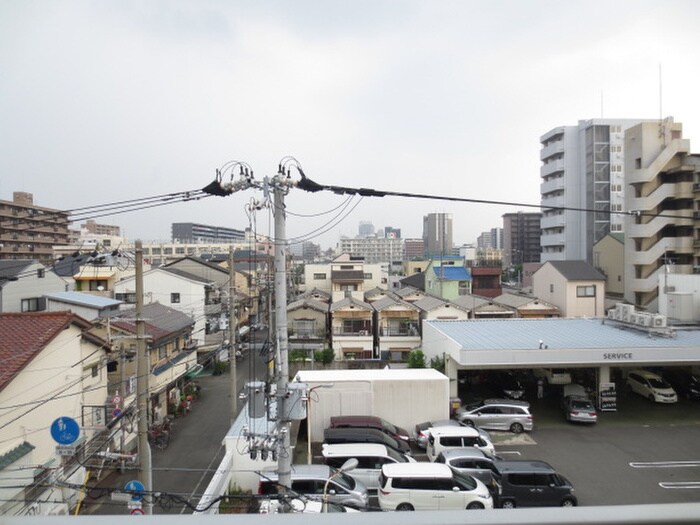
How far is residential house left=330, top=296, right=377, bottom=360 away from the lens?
19.1 meters

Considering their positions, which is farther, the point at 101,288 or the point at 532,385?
the point at 101,288

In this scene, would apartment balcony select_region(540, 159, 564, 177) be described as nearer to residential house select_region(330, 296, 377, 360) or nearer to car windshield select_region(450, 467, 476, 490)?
residential house select_region(330, 296, 377, 360)

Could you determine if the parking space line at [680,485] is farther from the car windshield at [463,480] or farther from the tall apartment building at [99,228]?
the tall apartment building at [99,228]

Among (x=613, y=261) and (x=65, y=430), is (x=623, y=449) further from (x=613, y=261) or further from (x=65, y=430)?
(x=613, y=261)

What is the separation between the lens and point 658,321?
13.9 meters

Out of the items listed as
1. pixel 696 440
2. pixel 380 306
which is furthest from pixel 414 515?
pixel 380 306

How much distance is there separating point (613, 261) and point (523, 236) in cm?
3730

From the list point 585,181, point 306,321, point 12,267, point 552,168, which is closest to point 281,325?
point 12,267

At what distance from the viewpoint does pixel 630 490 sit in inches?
336

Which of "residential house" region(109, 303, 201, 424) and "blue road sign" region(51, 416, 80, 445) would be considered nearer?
"blue road sign" region(51, 416, 80, 445)

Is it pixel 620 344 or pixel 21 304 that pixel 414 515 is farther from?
pixel 21 304

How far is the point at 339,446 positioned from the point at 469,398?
635cm

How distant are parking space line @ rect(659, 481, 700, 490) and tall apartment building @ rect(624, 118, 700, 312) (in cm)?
1484

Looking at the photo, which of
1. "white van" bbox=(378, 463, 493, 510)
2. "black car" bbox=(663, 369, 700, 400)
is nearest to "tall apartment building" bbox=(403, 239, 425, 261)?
"black car" bbox=(663, 369, 700, 400)
